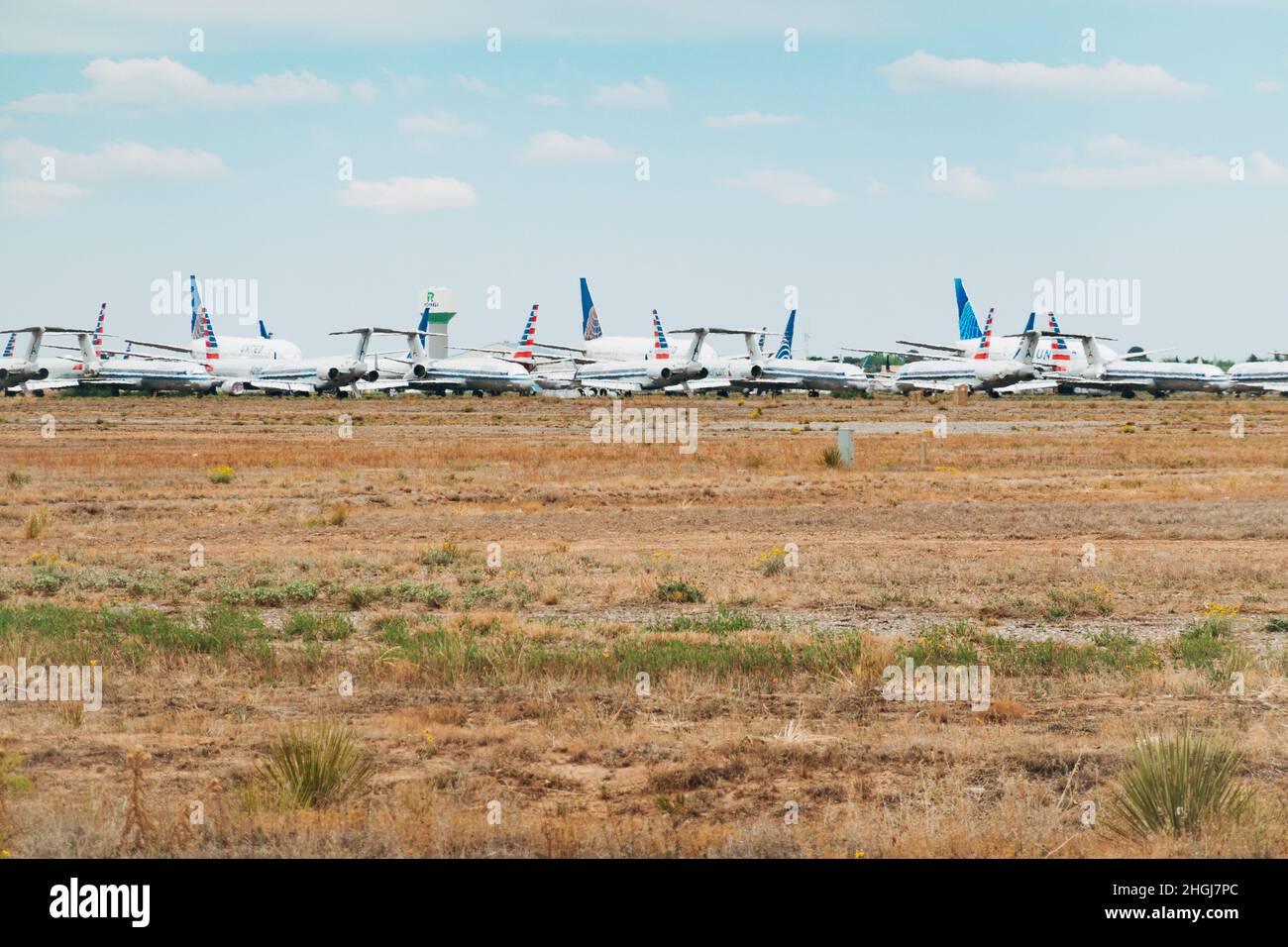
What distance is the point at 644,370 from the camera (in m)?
109

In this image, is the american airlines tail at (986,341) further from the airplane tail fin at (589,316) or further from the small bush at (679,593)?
the small bush at (679,593)

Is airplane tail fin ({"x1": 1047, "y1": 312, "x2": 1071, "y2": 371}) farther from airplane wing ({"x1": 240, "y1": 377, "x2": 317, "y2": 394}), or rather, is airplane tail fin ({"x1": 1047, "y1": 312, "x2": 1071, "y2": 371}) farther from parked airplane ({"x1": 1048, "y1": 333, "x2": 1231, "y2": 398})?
airplane wing ({"x1": 240, "y1": 377, "x2": 317, "y2": 394})

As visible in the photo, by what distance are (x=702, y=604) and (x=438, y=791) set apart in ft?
30.0

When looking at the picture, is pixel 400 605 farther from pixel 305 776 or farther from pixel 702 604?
pixel 305 776

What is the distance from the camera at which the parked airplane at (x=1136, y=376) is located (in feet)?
354

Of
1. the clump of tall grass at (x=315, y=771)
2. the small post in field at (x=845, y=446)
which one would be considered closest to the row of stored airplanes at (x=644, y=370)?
the small post in field at (x=845, y=446)

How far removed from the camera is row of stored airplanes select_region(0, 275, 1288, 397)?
107125 millimetres

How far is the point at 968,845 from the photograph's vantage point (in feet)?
28.5

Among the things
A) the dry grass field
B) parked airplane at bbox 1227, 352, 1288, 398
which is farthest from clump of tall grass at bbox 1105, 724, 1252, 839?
parked airplane at bbox 1227, 352, 1288, 398

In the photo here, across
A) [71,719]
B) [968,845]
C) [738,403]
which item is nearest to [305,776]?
[71,719]

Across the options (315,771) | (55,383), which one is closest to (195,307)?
(55,383)

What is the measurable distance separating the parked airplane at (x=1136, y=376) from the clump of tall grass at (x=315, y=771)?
330 ft

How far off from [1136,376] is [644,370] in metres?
35.2

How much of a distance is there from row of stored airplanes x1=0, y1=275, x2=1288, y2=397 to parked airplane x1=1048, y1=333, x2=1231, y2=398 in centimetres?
10
